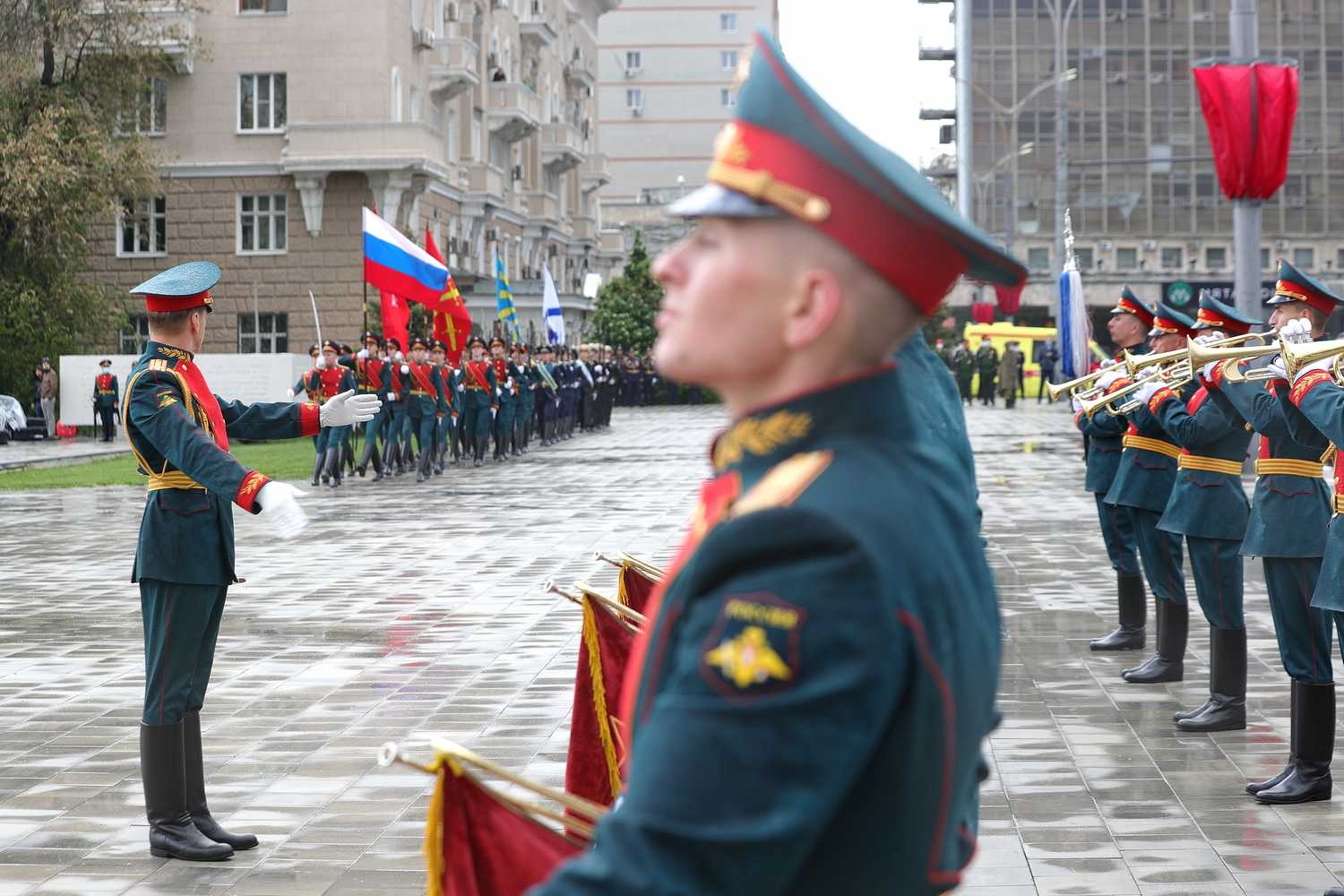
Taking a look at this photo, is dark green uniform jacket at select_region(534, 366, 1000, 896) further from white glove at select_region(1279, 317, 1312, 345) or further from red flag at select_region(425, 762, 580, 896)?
white glove at select_region(1279, 317, 1312, 345)

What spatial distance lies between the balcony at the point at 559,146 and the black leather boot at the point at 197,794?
62617 mm

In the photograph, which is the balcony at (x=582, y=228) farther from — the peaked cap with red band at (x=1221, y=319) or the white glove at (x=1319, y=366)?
the white glove at (x=1319, y=366)

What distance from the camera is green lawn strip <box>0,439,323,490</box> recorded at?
82.0 feet

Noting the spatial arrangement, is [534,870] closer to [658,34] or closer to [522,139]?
[522,139]

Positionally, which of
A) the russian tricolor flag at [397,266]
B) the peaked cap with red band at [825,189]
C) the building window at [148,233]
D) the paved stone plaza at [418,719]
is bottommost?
the paved stone plaza at [418,719]

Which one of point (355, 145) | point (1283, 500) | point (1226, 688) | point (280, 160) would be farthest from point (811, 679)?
point (280, 160)

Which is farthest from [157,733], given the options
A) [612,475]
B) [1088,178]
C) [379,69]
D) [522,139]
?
[1088,178]

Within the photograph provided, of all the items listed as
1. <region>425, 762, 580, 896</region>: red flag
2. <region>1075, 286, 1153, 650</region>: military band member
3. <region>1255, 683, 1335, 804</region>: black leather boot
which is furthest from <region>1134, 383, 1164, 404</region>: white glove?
<region>425, 762, 580, 896</region>: red flag

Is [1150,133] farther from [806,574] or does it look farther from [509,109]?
[806,574]

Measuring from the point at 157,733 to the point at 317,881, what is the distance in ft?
2.76

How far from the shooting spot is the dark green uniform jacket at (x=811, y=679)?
182 centimetres

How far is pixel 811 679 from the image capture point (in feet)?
6.02

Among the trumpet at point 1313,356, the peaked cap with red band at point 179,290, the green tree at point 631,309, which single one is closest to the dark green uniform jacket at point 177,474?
the peaked cap with red band at point 179,290

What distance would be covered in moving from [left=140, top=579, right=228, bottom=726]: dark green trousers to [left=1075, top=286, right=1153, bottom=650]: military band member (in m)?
5.81
